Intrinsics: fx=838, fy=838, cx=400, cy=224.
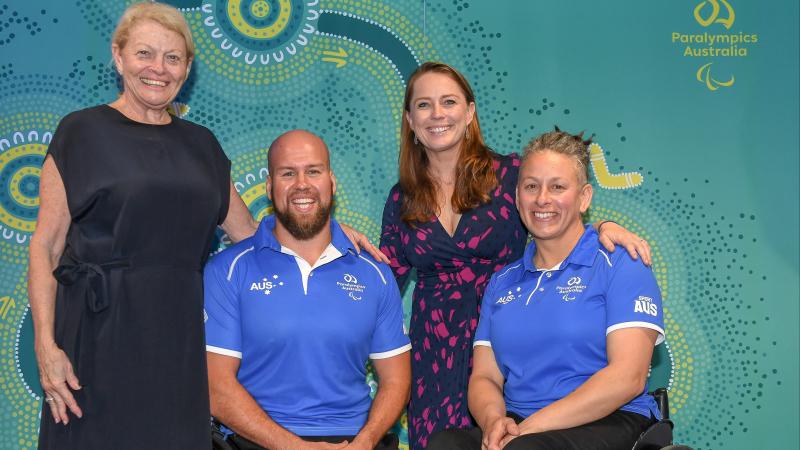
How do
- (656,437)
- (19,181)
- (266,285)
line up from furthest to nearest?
(19,181)
(266,285)
(656,437)

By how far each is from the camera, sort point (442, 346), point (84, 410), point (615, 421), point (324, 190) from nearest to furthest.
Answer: point (84, 410) → point (615, 421) → point (324, 190) → point (442, 346)

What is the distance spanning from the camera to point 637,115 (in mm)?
4031

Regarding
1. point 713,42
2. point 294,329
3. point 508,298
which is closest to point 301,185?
point 294,329

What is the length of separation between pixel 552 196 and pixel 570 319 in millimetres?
400

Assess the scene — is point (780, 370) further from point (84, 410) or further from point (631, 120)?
point (84, 410)

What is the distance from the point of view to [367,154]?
3.98 m

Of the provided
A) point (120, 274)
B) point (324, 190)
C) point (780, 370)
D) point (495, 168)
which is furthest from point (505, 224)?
point (780, 370)

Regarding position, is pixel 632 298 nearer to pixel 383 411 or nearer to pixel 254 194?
pixel 383 411

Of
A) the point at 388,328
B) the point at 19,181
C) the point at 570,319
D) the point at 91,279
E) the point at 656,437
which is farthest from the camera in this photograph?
the point at 19,181

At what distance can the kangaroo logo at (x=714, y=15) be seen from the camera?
407 cm

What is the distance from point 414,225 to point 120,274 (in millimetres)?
1175

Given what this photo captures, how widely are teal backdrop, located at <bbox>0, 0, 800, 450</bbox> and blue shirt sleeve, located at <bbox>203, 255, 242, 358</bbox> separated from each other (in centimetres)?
119

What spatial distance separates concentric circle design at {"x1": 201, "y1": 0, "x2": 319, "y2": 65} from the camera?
3930mm

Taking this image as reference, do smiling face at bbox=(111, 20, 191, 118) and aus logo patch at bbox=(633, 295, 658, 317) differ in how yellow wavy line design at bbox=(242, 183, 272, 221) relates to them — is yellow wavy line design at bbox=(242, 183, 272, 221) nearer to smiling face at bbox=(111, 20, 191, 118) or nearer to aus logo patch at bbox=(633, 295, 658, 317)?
smiling face at bbox=(111, 20, 191, 118)
